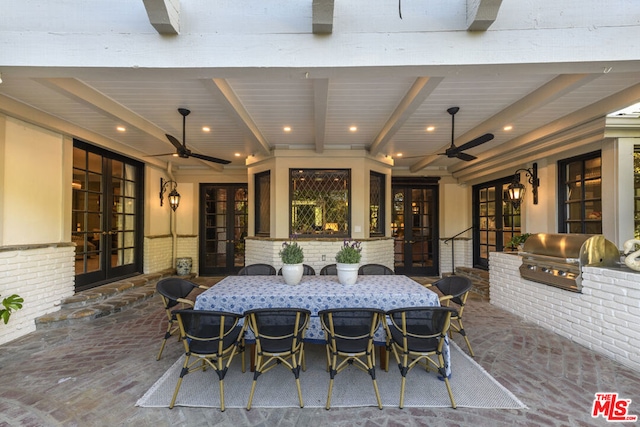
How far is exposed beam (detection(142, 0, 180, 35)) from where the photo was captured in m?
1.85

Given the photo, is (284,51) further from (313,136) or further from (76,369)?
(76,369)

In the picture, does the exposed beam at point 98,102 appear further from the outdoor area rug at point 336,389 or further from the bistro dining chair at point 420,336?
the bistro dining chair at point 420,336

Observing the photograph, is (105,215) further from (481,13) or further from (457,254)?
(457,254)

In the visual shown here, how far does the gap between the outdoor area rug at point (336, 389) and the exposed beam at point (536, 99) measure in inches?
112

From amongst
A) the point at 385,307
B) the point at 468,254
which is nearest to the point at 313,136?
the point at 385,307

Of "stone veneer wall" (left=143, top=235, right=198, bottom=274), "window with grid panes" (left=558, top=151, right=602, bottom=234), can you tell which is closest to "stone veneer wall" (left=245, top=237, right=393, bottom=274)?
"stone veneer wall" (left=143, top=235, right=198, bottom=274)

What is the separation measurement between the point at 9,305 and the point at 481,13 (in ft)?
17.4

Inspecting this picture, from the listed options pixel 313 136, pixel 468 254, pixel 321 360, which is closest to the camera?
pixel 321 360

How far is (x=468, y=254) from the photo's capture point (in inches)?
274

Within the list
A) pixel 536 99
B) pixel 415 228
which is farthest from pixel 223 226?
pixel 536 99

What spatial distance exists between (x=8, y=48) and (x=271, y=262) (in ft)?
13.3

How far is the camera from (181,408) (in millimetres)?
2100

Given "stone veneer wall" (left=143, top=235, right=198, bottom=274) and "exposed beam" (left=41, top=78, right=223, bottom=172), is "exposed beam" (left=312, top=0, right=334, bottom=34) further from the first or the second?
"stone veneer wall" (left=143, top=235, right=198, bottom=274)

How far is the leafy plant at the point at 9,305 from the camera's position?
2.95 metres
